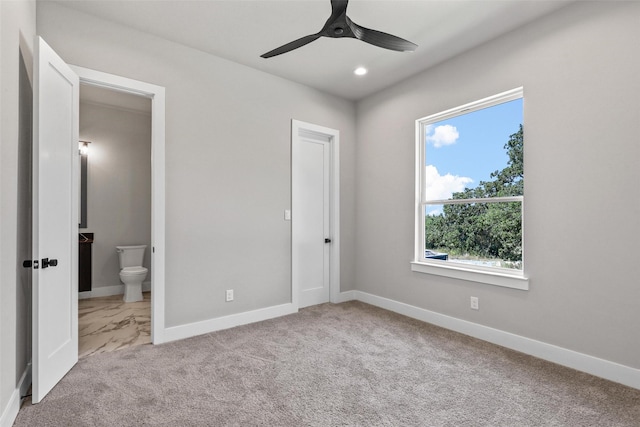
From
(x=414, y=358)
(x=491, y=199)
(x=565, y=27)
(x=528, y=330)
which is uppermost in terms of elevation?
(x=565, y=27)

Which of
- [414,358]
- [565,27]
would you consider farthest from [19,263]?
[565,27]

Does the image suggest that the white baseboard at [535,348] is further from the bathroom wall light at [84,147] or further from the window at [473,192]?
the bathroom wall light at [84,147]

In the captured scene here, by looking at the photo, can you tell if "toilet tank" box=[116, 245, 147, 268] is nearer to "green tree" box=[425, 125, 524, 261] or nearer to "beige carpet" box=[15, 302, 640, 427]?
"beige carpet" box=[15, 302, 640, 427]

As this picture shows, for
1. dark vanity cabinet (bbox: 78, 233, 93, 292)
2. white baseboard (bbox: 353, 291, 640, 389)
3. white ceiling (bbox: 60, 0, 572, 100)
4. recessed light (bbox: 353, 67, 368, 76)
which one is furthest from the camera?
dark vanity cabinet (bbox: 78, 233, 93, 292)

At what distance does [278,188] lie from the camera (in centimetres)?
377

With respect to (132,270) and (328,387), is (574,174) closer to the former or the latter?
(328,387)

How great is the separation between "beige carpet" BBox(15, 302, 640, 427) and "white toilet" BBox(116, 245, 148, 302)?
179 cm

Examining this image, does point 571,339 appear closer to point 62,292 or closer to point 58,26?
point 62,292

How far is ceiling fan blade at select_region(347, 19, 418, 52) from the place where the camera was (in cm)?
215

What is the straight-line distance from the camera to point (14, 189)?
1932 mm

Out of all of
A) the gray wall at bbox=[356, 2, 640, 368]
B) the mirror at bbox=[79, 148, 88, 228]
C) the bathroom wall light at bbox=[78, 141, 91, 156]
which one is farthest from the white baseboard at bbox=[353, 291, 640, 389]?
the bathroom wall light at bbox=[78, 141, 91, 156]

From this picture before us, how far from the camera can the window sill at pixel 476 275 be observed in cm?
280

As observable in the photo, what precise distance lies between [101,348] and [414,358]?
2629 mm

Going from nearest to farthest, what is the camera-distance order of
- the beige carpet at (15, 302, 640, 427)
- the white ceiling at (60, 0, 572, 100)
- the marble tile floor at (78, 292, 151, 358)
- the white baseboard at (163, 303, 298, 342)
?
1. the beige carpet at (15, 302, 640, 427)
2. the white ceiling at (60, 0, 572, 100)
3. the marble tile floor at (78, 292, 151, 358)
4. the white baseboard at (163, 303, 298, 342)
